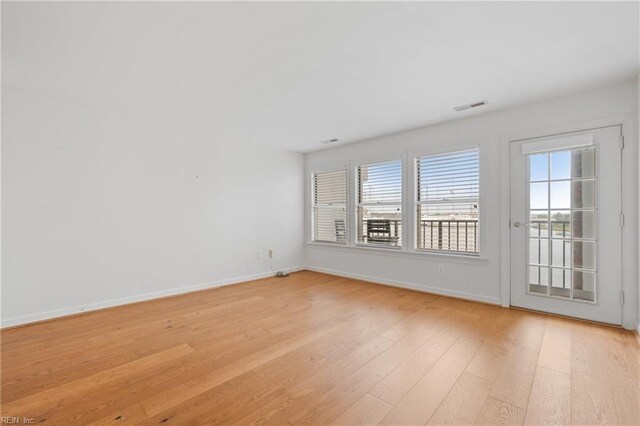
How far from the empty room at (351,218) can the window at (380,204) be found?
36 mm

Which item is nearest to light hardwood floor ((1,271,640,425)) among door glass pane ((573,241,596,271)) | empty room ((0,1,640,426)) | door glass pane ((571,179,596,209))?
empty room ((0,1,640,426))

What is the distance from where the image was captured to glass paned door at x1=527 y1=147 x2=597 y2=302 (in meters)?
2.86

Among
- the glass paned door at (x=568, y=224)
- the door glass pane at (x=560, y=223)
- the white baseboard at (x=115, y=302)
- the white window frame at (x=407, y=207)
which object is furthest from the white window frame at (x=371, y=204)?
the white baseboard at (x=115, y=302)

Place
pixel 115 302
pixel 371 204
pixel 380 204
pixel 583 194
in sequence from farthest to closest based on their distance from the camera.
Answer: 1. pixel 371 204
2. pixel 380 204
3. pixel 115 302
4. pixel 583 194

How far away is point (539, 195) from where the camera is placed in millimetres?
3139

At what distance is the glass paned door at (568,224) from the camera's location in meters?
2.74

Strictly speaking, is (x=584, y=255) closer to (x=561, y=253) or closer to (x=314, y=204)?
(x=561, y=253)

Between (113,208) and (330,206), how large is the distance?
3.29 metres

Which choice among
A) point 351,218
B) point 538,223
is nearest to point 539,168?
point 538,223

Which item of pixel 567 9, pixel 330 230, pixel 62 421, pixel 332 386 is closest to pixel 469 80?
pixel 567 9

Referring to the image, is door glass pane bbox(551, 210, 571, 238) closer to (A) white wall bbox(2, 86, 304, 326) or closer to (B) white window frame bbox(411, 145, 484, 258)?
(B) white window frame bbox(411, 145, 484, 258)

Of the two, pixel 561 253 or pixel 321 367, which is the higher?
pixel 561 253

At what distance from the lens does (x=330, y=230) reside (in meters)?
5.39

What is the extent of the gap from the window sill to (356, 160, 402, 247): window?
4.9 inches
